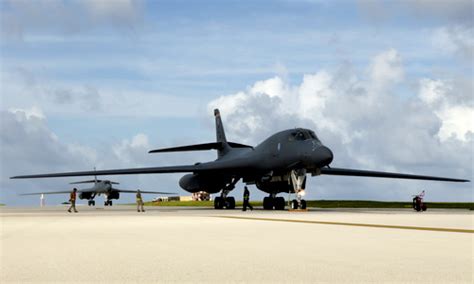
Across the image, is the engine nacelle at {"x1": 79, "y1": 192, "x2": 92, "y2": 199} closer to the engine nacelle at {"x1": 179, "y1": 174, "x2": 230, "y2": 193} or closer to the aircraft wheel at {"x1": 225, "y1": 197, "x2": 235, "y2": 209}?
the engine nacelle at {"x1": 179, "y1": 174, "x2": 230, "y2": 193}

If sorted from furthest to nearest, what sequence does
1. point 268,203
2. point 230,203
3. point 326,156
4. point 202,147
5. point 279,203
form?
point 202,147 → point 230,203 → point 268,203 → point 279,203 → point 326,156

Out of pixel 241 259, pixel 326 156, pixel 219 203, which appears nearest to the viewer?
pixel 241 259

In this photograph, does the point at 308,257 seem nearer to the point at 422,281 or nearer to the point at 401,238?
the point at 422,281

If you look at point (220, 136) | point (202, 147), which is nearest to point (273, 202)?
point (202, 147)

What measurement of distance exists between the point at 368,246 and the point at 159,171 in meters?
29.5

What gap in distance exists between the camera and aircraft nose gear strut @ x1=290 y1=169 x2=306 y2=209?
32503 millimetres

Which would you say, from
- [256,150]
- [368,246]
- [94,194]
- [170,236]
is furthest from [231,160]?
[94,194]

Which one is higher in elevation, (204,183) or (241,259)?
(204,183)

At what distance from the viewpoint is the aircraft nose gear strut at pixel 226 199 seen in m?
39.7

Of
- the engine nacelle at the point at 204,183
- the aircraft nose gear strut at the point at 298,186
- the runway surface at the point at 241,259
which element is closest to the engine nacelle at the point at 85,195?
the engine nacelle at the point at 204,183

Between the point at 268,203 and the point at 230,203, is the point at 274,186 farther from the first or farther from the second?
the point at 230,203

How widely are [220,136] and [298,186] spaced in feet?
45.6

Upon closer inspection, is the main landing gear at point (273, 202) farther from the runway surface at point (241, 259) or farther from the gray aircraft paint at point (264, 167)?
the runway surface at point (241, 259)

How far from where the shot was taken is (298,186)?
3316 centimetres
